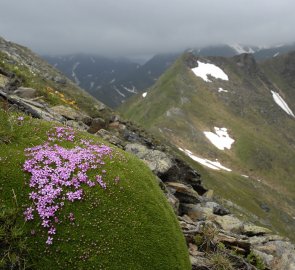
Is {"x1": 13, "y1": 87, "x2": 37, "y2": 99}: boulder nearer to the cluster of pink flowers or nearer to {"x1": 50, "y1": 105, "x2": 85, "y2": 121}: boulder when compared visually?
{"x1": 50, "y1": 105, "x2": 85, "y2": 121}: boulder

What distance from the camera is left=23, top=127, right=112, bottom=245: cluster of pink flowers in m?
11.0

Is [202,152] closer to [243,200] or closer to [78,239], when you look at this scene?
[243,200]

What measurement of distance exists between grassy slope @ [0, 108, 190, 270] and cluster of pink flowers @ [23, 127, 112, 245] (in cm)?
18

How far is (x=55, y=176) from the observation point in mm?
11727

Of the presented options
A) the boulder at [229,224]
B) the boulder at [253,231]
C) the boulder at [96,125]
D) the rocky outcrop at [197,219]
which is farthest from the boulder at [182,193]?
the boulder at [96,125]

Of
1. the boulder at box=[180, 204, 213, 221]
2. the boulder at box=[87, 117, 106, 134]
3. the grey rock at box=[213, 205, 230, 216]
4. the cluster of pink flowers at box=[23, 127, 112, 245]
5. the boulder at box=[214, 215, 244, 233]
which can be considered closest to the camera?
the cluster of pink flowers at box=[23, 127, 112, 245]

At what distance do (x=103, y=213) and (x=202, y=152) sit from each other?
17044cm

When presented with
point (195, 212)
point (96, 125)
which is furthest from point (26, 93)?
point (195, 212)

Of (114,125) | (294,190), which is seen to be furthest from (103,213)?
(294,190)

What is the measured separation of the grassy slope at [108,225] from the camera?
10.7 meters

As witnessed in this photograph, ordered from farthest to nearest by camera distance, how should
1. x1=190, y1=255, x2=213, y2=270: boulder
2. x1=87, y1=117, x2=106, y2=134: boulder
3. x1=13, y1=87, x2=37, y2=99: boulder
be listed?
1. x1=87, y1=117, x2=106, y2=134: boulder
2. x1=13, y1=87, x2=37, y2=99: boulder
3. x1=190, y1=255, x2=213, y2=270: boulder

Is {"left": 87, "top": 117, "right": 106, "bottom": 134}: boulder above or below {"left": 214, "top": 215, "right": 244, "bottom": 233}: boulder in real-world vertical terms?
above

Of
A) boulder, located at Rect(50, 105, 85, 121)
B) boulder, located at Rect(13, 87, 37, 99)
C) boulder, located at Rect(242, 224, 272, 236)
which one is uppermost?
boulder, located at Rect(13, 87, 37, 99)

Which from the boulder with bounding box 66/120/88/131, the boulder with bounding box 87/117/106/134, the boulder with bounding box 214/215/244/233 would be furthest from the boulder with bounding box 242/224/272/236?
the boulder with bounding box 87/117/106/134
